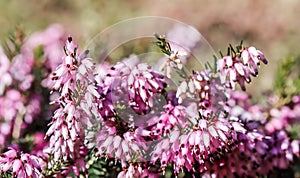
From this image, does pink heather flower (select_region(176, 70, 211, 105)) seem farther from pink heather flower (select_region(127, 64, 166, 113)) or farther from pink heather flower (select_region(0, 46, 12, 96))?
pink heather flower (select_region(0, 46, 12, 96))

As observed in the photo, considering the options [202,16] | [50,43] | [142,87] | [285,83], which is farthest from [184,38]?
[202,16]

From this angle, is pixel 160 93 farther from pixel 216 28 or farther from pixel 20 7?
pixel 20 7

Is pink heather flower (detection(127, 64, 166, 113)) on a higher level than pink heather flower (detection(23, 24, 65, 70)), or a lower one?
lower

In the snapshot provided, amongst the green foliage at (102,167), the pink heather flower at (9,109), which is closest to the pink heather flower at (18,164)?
the green foliage at (102,167)

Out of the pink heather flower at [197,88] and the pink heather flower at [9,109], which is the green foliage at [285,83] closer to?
the pink heather flower at [197,88]

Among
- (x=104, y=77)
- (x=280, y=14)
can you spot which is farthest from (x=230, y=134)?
(x=280, y=14)

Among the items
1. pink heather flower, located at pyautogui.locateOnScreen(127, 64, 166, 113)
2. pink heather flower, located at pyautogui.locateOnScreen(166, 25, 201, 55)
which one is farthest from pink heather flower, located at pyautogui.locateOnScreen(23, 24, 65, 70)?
pink heather flower, located at pyautogui.locateOnScreen(127, 64, 166, 113)
